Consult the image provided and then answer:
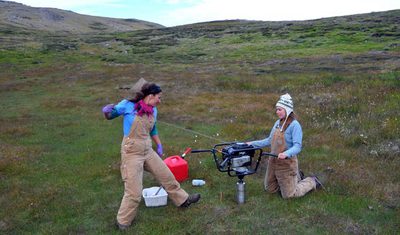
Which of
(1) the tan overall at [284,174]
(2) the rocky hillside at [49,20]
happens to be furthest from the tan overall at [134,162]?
(2) the rocky hillside at [49,20]

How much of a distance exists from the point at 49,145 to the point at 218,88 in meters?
13.0

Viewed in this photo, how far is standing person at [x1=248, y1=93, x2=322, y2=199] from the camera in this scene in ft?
26.6

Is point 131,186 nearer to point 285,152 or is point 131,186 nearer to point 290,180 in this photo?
point 285,152

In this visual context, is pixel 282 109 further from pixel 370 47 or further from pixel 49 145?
pixel 370 47

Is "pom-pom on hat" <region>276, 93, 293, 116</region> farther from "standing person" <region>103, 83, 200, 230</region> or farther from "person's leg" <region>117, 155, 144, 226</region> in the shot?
"person's leg" <region>117, 155, 144, 226</region>

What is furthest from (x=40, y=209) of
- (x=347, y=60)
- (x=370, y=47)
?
(x=370, y=47)

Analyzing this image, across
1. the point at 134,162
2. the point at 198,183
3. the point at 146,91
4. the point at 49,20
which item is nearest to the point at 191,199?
the point at 198,183

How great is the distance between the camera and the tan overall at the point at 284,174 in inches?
330

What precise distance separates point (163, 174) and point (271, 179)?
2.41 metres

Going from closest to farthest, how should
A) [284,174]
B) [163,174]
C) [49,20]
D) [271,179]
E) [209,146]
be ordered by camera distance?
[163,174], [284,174], [271,179], [209,146], [49,20]

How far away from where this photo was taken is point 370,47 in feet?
147

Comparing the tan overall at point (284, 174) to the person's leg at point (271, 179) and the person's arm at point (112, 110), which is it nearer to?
the person's leg at point (271, 179)

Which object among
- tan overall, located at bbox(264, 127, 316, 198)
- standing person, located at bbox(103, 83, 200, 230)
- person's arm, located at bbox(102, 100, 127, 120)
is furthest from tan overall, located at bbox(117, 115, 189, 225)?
tan overall, located at bbox(264, 127, 316, 198)

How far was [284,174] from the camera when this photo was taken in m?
8.62
